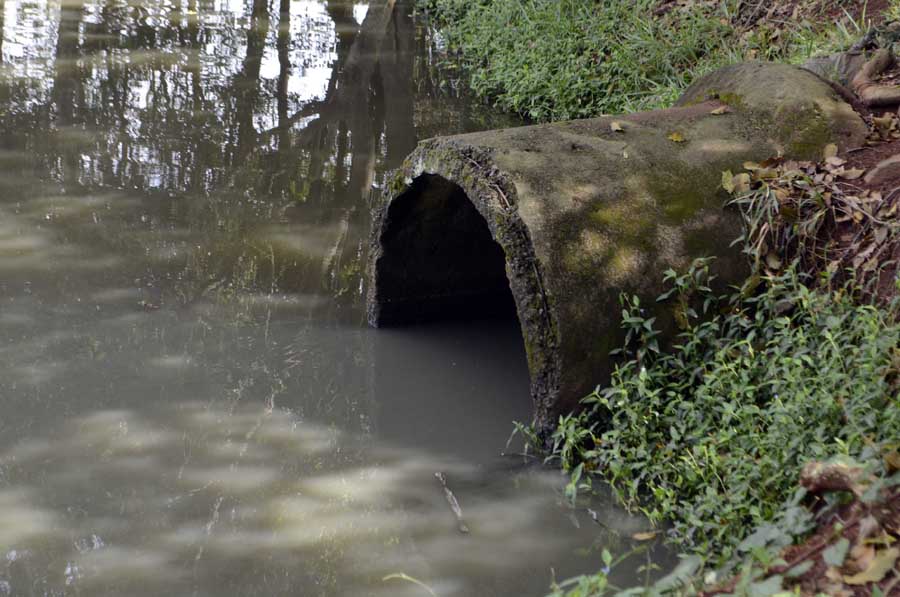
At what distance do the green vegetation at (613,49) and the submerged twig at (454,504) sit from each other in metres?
4.16

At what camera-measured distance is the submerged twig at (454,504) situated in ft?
12.0

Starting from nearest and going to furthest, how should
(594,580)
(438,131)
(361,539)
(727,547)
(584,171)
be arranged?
(594,580) → (727,547) → (361,539) → (584,171) → (438,131)

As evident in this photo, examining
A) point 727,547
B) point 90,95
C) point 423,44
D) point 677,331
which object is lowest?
point 727,547

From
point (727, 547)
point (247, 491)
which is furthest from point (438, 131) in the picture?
point (727, 547)

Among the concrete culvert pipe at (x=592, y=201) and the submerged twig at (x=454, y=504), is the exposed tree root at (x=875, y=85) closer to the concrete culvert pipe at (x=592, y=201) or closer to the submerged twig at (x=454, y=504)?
the concrete culvert pipe at (x=592, y=201)

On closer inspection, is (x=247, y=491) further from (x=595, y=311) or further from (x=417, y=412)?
(x=595, y=311)

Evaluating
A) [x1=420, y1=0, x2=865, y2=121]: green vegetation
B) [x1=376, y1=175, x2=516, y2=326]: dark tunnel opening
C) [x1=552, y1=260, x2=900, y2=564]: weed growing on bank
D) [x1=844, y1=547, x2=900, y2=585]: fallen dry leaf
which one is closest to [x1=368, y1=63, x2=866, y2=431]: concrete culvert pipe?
[x1=376, y1=175, x2=516, y2=326]: dark tunnel opening

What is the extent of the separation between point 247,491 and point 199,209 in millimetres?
2973

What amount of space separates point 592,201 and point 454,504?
1326 millimetres

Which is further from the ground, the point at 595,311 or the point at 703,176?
the point at 703,176

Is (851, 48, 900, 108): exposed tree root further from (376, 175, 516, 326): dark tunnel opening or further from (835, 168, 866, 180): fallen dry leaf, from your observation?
(376, 175, 516, 326): dark tunnel opening

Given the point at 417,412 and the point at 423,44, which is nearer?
the point at 417,412

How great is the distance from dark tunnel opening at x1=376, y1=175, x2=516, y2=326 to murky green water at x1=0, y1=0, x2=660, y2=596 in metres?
0.14

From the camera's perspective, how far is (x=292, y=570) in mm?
3383
